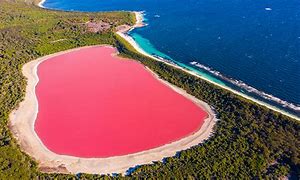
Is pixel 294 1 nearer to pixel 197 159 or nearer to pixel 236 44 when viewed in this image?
pixel 236 44

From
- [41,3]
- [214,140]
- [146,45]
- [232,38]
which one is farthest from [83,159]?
[41,3]

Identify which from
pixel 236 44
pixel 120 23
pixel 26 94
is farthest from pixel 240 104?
pixel 120 23

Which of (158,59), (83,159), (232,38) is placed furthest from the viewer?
(232,38)

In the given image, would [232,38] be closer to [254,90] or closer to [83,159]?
[254,90]

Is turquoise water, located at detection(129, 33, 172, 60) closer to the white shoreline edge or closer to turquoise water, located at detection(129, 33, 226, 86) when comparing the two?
turquoise water, located at detection(129, 33, 226, 86)

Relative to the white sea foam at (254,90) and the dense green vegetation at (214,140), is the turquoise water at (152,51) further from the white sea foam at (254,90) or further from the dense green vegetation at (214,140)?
the dense green vegetation at (214,140)

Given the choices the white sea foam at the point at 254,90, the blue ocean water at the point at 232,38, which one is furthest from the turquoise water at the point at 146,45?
the white sea foam at the point at 254,90
